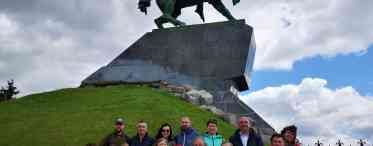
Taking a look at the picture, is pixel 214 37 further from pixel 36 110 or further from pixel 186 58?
pixel 36 110

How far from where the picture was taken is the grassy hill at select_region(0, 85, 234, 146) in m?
10.0

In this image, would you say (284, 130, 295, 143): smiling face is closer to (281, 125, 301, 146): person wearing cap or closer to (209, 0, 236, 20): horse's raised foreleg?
(281, 125, 301, 146): person wearing cap

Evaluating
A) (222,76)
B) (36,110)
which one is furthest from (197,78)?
(36,110)

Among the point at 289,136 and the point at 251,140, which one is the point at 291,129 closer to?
the point at 289,136

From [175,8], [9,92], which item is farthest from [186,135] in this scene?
[9,92]

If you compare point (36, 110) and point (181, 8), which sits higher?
point (181, 8)

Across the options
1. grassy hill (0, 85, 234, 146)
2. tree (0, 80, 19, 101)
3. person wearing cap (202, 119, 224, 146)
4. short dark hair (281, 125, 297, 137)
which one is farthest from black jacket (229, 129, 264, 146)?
tree (0, 80, 19, 101)

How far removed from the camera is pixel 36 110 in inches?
500

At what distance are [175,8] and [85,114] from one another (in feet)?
22.3

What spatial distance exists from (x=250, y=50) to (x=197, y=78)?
1.91m

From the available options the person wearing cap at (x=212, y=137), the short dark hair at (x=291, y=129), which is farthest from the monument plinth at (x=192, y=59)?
the short dark hair at (x=291, y=129)

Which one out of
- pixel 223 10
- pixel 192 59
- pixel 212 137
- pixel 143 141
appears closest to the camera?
pixel 212 137

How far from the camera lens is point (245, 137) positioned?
6.40m

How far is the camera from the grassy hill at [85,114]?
33.0 feet
